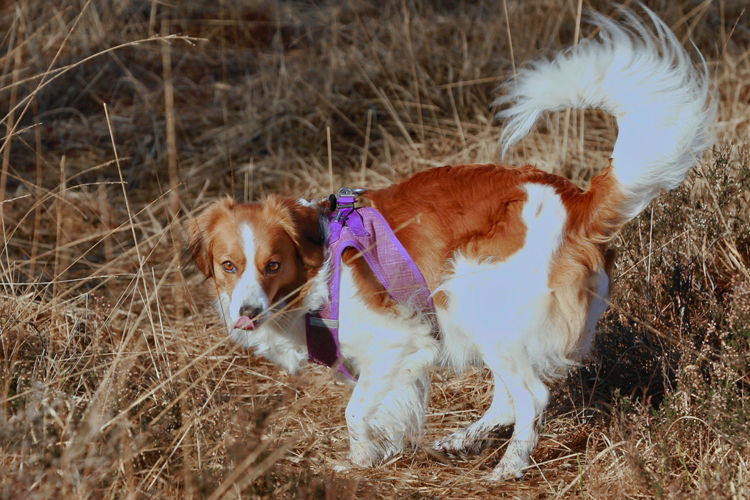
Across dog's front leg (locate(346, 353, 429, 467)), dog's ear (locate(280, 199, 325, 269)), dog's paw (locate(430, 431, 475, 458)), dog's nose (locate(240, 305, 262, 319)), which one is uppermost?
dog's ear (locate(280, 199, 325, 269))

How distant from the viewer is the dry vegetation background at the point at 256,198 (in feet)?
6.58

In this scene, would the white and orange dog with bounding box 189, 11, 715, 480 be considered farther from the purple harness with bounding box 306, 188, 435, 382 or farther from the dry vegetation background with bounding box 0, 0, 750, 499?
the dry vegetation background with bounding box 0, 0, 750, 499

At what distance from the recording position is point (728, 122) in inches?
176

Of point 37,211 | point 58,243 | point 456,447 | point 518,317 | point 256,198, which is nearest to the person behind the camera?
point 518,317

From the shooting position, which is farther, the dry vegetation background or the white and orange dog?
the white and orange dog

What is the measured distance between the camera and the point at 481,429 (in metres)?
2.68

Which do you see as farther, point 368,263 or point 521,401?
point 368,263

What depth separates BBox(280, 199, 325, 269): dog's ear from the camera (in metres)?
2.51

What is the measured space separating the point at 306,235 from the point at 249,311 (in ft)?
1.46

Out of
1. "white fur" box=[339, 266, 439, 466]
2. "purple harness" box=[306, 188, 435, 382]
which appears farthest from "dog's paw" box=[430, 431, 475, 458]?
"purple harness" box=[306, 188, 435, 382]

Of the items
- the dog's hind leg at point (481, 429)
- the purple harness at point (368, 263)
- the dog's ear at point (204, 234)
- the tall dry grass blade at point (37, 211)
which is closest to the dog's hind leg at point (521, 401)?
the dog's hind leg at point (481, 429)

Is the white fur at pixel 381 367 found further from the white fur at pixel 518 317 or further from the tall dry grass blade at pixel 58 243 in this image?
the tall dry grass blade at pixel 58 243

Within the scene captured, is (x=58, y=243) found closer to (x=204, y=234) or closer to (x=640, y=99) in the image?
(x=204, y=234)

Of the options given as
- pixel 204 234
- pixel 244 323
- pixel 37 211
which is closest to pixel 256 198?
pixel 37 211
